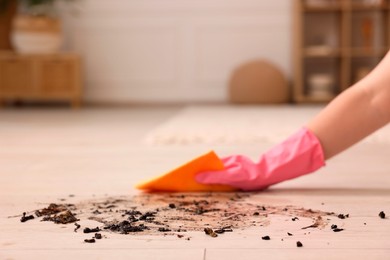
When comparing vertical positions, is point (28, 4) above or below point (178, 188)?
above

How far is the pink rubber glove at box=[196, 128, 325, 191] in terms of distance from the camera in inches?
61.3

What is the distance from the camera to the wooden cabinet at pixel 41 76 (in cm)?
523

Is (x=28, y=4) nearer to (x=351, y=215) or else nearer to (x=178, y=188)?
(x=178, y=188)

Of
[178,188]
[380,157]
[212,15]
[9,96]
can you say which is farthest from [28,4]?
[178,188]

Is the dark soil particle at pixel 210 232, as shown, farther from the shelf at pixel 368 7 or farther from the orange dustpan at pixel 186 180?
the shelf at pixel 368 7

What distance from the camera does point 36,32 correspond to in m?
5.18

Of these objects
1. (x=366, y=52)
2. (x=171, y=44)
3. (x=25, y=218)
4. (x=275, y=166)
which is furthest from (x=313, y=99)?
(x=25, y=218)

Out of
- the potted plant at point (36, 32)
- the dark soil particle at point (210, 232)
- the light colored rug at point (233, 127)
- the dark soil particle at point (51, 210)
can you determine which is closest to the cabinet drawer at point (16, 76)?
the potted plant at point (36, 32)

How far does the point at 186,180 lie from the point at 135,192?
0.13m

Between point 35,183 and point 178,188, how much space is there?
42 cm

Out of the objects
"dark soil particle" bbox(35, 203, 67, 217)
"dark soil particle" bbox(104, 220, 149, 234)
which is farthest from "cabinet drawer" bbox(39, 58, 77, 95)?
"dark soil particle" bbox(104, 220, 149, 234)

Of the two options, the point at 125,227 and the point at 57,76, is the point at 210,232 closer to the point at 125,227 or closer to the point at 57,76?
the point at 125,227

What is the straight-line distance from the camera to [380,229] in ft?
4.00

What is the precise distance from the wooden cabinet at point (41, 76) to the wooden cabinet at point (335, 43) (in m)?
1.66
